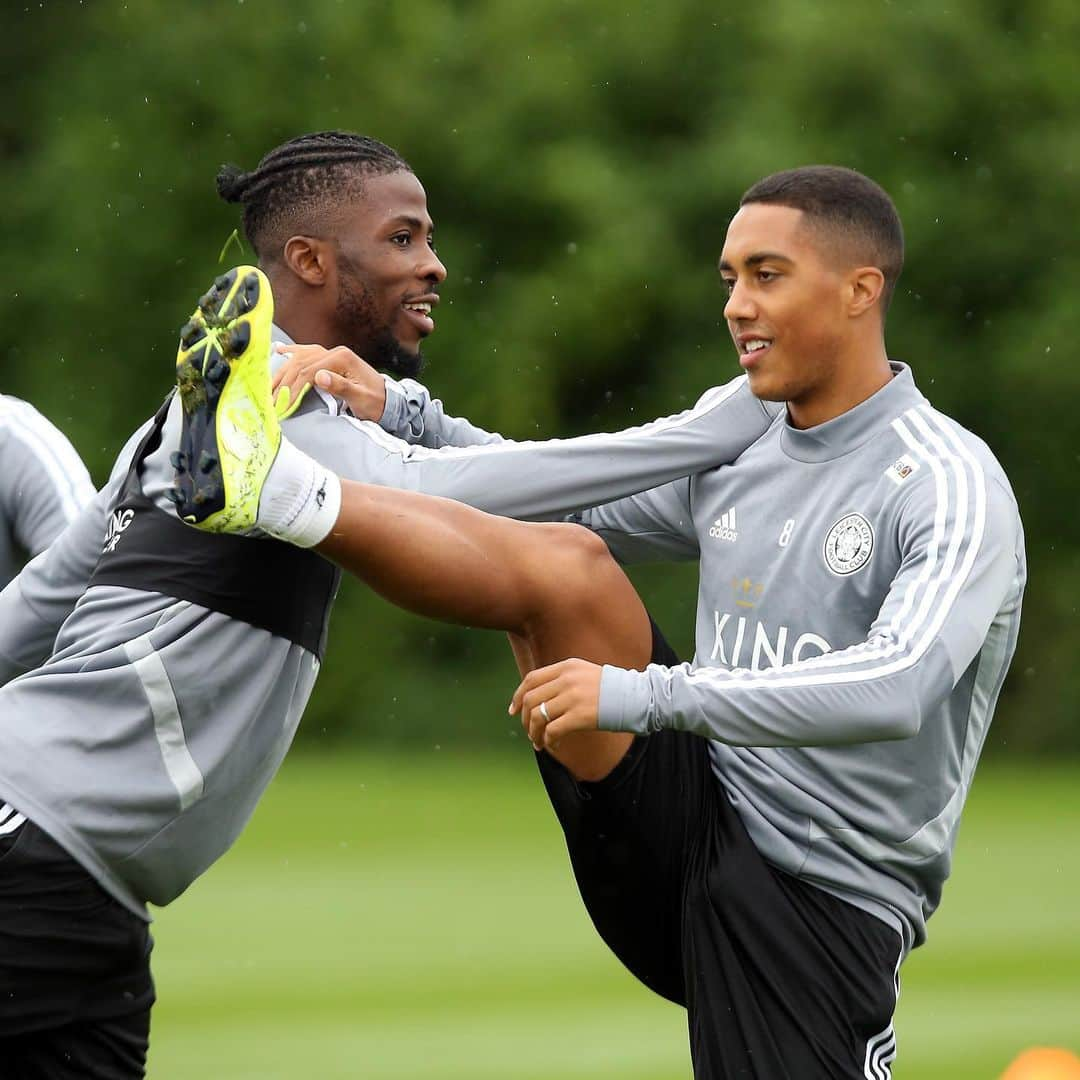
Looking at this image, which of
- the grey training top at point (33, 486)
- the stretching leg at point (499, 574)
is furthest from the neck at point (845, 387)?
the grey training top at point (33, 486)

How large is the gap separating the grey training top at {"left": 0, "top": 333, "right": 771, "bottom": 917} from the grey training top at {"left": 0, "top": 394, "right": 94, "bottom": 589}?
959 millimetres

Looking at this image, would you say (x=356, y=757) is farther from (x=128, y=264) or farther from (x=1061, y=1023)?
(x=1061, y=1023)

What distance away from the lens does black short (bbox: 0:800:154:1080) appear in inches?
163

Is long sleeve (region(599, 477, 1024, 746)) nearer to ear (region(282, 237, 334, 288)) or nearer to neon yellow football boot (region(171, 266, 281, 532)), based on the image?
neon yellow football boot (region(171, 266, 281, 532))

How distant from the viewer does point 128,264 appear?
22109 mm

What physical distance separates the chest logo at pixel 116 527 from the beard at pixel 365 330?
66 centimetres

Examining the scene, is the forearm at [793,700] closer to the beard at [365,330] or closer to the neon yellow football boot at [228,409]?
the neon yellow football boot at [228,409]

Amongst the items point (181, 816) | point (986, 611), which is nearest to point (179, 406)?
point (181, 816)

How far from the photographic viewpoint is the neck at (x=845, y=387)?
4.36m

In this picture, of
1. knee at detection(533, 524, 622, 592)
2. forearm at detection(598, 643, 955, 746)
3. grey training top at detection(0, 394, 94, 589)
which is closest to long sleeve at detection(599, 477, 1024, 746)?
forearm at detection(598, 643, 955, 746)

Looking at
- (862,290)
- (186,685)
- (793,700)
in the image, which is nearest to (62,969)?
(186,685)

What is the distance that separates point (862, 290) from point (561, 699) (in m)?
1.12

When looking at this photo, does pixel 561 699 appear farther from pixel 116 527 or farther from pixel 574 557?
pixel 116 527

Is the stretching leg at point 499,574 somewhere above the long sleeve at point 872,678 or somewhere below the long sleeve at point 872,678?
above
